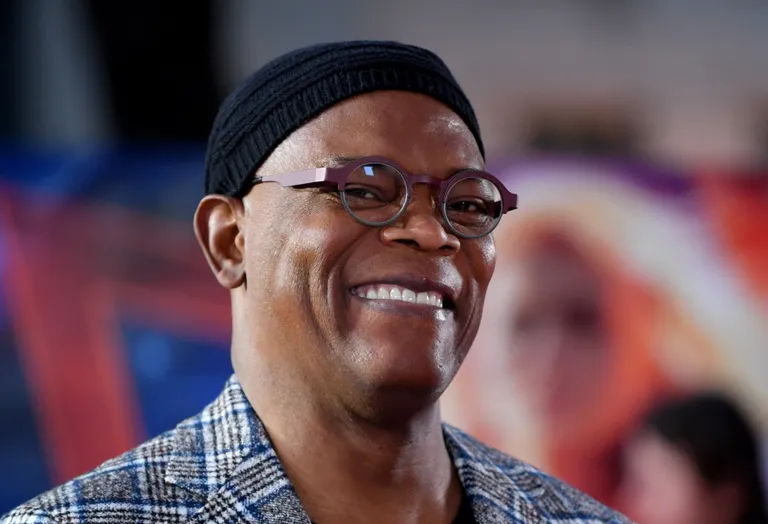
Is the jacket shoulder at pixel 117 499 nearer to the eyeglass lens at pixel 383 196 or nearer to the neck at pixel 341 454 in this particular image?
the neck at pixel 341 454

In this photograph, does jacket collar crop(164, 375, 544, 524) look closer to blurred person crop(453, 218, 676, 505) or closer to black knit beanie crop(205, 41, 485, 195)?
black knit beanie crop(205, 41, 485, 195)

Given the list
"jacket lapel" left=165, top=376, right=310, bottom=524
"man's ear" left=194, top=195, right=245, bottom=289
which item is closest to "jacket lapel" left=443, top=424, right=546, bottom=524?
"jacket lapel" left=165, top=376, right=310, bottom=524

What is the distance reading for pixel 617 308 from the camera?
365 centimetres

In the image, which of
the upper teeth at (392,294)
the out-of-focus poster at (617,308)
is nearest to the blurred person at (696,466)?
the out-of-focus poster at (617,308)

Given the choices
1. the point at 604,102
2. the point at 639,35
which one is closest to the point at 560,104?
the point at 604,102

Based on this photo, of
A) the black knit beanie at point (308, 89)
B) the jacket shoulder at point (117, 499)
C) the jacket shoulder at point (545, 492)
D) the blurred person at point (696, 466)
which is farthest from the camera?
the blurred person at point (696, 466)

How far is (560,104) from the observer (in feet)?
14.6

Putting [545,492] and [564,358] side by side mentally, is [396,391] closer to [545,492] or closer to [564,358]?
[545,492]

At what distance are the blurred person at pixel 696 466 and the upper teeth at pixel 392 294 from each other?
91.1 inches

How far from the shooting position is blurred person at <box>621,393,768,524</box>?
356 centimetres

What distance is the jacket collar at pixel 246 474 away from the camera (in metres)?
1.45

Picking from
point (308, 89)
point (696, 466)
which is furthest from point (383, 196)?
point (696, 466)

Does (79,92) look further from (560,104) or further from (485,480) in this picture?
(485,480)

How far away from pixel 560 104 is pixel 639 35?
20.5 inches
